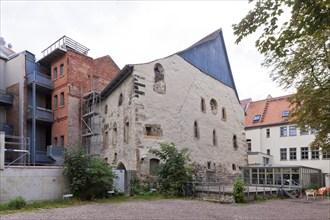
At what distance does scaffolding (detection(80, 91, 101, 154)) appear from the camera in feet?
88.2

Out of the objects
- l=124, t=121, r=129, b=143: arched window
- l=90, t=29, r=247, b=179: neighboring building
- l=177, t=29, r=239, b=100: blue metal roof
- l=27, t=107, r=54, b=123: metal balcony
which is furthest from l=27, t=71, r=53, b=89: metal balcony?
l=177, t=29, r=239, b=100: blue metal roof

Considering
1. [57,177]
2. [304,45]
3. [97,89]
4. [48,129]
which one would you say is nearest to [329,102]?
[304,45]

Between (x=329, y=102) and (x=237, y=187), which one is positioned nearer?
(x=329, y=102)

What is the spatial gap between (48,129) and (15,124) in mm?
2777

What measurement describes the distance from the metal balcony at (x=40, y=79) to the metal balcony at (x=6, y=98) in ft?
7.13

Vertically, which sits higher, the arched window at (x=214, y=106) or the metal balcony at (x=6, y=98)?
the metal balcony at (x=6, y=98)

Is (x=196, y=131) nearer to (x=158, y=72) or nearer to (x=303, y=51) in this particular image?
(x=158, y=72)

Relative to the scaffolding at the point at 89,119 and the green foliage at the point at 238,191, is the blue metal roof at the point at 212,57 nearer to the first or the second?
the scaffolding at the point at 89,119

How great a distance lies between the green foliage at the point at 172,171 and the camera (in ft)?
65.8

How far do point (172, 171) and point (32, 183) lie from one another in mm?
7911

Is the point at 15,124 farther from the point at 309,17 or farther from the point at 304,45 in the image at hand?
the point at 309,17

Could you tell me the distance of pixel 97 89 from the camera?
28.9 m

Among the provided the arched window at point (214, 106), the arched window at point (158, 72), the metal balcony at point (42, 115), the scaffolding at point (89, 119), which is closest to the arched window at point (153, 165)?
the arched window at point (158, 72)

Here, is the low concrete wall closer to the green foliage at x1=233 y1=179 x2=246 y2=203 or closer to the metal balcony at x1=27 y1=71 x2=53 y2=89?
the green foliage at x1=233 y1=179 x2=246 y2=203
